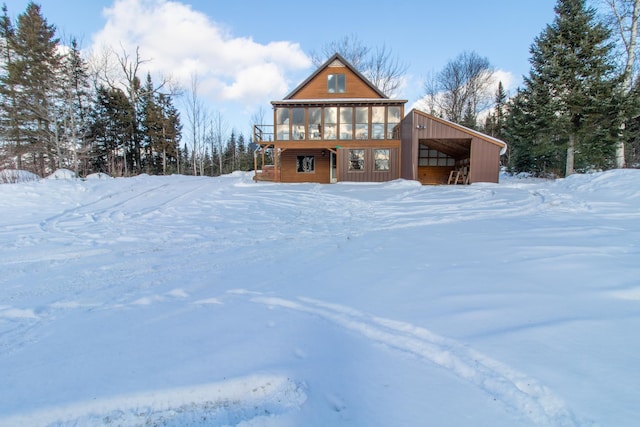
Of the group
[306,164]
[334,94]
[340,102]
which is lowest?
[306,164]

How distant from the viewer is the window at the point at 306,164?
19500 millimetres

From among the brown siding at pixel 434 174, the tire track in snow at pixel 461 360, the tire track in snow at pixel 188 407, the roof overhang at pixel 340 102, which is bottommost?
the tire track in snow at pixel 188 407

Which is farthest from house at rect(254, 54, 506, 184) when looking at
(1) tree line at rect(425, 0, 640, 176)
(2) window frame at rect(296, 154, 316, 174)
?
(1) tree line at rect(425, 0, 640, 176)

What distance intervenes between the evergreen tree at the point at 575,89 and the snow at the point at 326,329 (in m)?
13.5

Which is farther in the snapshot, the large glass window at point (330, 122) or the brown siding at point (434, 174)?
the brown siding at point (434, 174)

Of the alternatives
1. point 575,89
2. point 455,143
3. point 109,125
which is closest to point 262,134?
point 455,143

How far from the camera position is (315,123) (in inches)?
697

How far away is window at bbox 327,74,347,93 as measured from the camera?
60.9ft

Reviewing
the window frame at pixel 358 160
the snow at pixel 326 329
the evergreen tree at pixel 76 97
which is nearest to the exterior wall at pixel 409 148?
the window frame at pixel 358 160

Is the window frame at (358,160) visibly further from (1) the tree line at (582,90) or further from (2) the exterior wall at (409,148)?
(1) the tree line at (582,90)

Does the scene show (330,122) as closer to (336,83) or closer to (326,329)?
(336,83)

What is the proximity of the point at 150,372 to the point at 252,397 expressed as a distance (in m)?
0.70

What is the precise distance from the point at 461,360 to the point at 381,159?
1657 cm

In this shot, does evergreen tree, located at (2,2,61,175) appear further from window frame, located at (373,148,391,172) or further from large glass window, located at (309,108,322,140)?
window frame, located at (373,148,391,172)
